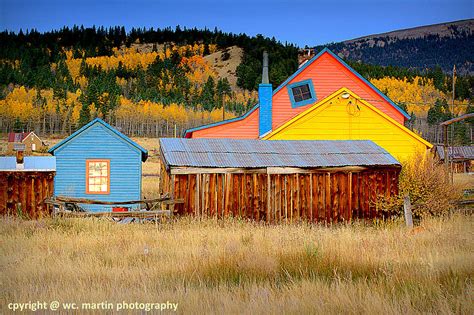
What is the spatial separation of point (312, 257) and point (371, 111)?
1428 centimetres

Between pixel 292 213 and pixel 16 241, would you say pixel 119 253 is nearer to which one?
pixel 16 241

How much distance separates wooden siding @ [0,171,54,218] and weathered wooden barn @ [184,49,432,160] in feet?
29.6

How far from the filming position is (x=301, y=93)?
2636cm

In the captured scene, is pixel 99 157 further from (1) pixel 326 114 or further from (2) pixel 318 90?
(2) pixel 318 90

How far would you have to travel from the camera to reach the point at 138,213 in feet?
45.6

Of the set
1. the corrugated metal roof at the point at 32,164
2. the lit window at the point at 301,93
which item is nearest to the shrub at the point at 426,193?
the lit window at the point at 301,93

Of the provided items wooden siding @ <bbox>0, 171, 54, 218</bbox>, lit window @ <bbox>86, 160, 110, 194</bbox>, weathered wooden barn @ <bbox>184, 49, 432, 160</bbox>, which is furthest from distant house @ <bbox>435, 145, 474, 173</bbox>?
wooden siding @ <bbox>0, 171, 54, 218</bbox>

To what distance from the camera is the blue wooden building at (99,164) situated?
20.8m

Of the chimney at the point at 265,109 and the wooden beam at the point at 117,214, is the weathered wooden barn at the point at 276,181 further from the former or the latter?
the chimney at the point at 265,109

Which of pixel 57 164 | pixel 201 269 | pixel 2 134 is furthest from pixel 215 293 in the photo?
pixel 2 134

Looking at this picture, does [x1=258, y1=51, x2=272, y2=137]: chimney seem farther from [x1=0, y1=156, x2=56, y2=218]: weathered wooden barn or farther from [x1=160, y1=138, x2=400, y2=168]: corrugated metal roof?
[x1=0, y1=156, x2=56, y2=218]: weathered wooden barn

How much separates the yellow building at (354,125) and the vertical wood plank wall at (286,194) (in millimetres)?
5127

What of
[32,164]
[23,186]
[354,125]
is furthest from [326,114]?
[23,186]

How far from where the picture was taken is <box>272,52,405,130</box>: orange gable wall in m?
26.0
